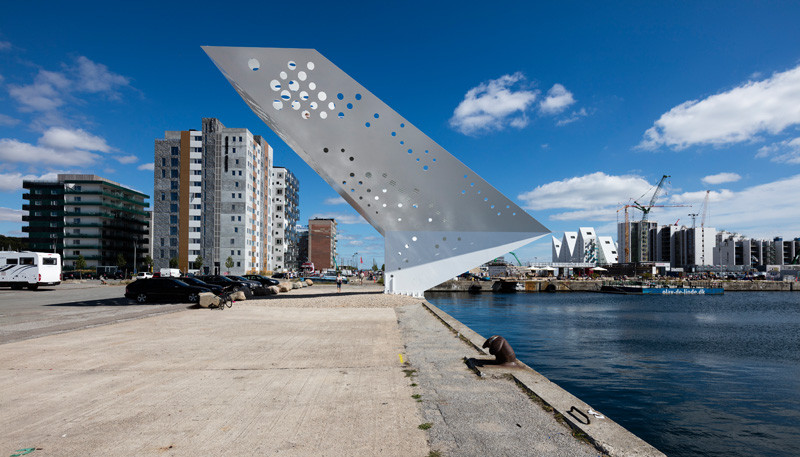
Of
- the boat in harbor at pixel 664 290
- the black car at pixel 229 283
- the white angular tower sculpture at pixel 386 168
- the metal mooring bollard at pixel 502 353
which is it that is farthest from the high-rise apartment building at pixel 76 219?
the metal mooring bollard at pixel 502 353

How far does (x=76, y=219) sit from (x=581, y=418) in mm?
115086

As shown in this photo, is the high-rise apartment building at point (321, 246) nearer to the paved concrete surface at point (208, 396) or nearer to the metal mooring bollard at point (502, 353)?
the paved concrete surface at point (208, 396)

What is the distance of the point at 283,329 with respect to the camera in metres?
14.2

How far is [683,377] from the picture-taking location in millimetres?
13531

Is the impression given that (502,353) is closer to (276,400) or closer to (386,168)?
(276,400)

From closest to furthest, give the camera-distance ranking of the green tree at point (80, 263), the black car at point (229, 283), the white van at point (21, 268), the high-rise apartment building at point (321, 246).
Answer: the black car at point (229, 283) → the white van at point (21, 268) → the green tree at point (80, 263) → the high-rise apartment building at point (321, 246)

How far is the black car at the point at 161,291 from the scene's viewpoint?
2372cm

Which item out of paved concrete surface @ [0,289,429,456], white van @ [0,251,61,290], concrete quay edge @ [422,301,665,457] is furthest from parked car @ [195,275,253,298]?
concrete quay edge @ [422,301,665,457]

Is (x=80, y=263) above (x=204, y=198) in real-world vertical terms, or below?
below

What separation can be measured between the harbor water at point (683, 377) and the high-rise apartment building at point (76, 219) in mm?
98664

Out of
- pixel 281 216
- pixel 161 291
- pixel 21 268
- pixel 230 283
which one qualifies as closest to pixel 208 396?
pixel 161 291

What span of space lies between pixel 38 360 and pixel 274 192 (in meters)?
103

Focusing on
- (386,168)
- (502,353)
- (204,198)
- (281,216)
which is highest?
(204,198)

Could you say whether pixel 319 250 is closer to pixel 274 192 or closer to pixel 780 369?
pixel 274 192
